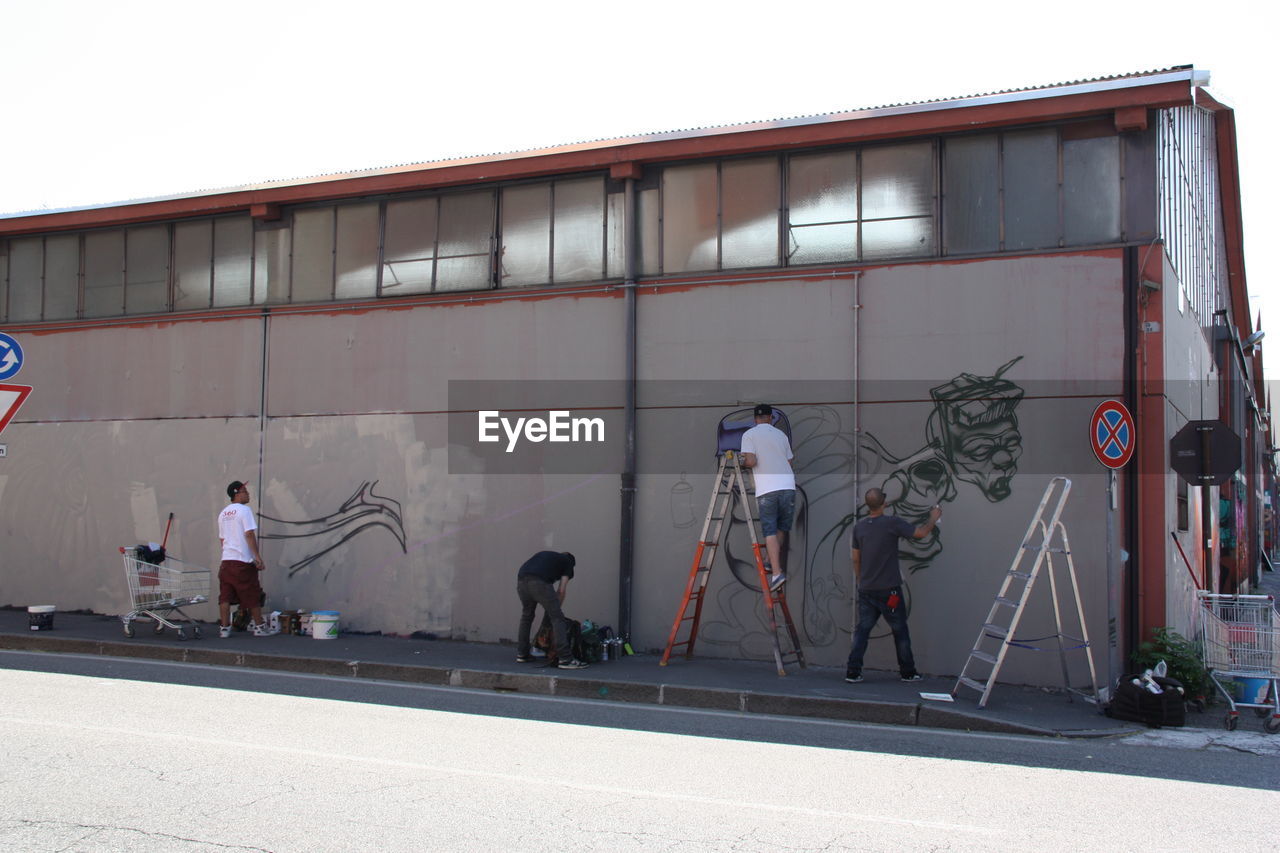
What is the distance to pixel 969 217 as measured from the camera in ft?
35.8

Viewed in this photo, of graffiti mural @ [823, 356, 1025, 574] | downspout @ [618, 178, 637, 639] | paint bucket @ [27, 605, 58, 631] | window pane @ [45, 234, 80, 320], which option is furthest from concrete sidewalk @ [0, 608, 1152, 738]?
window pane @ [45, 234, 80, 320]

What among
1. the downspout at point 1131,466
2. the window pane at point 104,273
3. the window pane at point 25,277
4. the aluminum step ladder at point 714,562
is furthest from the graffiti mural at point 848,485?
the window pane at point 25,277

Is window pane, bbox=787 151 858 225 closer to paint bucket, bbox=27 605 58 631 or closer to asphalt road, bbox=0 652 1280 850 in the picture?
asphalt road, bbox=0 652 1280 850

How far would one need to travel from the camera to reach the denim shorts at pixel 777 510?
423 inches

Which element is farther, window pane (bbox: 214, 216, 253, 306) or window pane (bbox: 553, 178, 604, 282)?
window pane (bbox: 214, 216, 253, 306)

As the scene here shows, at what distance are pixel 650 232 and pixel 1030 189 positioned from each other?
406cm

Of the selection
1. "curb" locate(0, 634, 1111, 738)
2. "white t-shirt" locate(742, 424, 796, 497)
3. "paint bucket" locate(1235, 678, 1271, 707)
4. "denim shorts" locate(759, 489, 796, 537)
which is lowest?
"curb" locate(0, 634, 1111, 738)

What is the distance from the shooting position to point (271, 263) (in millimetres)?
14117

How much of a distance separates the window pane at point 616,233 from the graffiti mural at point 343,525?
12.8 ft

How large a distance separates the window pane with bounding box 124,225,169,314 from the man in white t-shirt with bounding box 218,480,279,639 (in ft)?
11.9

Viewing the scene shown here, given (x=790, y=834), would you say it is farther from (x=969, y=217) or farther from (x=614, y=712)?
(x=969, y=217)

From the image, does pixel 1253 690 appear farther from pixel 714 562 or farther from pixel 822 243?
pixel 822 243

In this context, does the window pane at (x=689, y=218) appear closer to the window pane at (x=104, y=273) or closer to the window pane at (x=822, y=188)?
the window pane at (x=822, y=188)

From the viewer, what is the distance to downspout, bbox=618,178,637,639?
11766 millimetres
